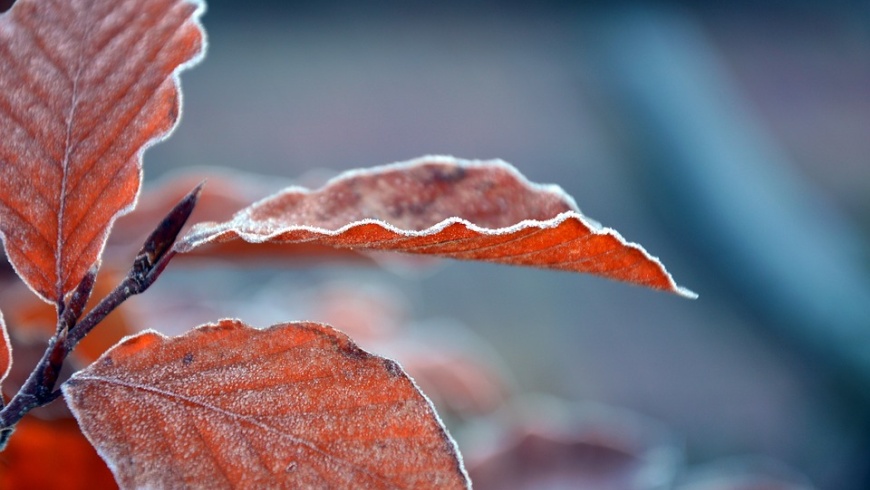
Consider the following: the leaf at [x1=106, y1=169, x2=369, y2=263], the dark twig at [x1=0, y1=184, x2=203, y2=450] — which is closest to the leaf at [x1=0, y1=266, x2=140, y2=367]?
the leaf at [x1=106, y1=169, x2=369, y2=263]

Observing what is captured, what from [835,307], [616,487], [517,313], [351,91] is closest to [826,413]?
[835,307]

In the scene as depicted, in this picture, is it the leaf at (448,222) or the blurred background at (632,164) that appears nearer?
the leaf at (448,222)

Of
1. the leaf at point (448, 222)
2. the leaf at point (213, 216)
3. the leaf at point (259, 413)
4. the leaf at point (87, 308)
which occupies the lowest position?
the leaf at point (259, 413)

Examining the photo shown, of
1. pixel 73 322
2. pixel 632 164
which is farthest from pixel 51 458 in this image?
pixel 632 164

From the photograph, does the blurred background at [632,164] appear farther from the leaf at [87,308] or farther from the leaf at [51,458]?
the leaf at [51,458]

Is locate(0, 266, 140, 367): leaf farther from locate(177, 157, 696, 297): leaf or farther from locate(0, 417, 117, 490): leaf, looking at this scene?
locate(177, 157, 696, 297): leaf

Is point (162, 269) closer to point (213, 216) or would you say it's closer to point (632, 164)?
point (213, 216)

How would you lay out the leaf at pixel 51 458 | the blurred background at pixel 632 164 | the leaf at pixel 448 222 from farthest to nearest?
the blurred background at pixel 632 164
the leaf at pixel 51 458
the leaf at pixel 448 222

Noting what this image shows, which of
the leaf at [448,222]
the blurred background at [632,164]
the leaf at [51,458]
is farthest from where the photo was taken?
the blurred background at [632,164]

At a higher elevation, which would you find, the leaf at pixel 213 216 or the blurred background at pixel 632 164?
the blurred background at pixel 632 164

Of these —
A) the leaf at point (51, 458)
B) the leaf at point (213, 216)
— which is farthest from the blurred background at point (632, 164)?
the leaf at point (51, 458)
